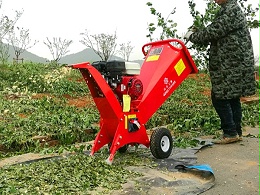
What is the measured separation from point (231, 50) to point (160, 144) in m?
1.68

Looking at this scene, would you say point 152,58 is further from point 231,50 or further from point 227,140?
point 227,140

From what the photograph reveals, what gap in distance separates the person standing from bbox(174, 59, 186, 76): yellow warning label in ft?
1.76

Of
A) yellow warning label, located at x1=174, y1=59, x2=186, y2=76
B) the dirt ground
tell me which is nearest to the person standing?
the dirt ground

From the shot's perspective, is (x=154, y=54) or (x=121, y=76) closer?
(x=121, y=76)

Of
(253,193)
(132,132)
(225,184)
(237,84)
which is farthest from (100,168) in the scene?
(237,84)

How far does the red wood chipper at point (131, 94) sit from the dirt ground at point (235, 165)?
0.58 metres

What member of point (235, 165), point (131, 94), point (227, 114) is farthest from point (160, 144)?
point (227, 114)

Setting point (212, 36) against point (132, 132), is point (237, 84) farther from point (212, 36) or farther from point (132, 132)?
point (132, 132)

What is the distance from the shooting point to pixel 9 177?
10.3ft

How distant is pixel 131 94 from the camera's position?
402cm

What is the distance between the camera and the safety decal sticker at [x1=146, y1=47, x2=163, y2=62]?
14.8 feet

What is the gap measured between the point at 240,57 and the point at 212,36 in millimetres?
463

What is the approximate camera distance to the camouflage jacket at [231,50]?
15.5 feet

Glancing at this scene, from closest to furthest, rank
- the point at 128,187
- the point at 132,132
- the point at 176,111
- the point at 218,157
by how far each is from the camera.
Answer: the point at 128,187 < the point at 132,132 < the point at 218,157 < the point at 176,111
